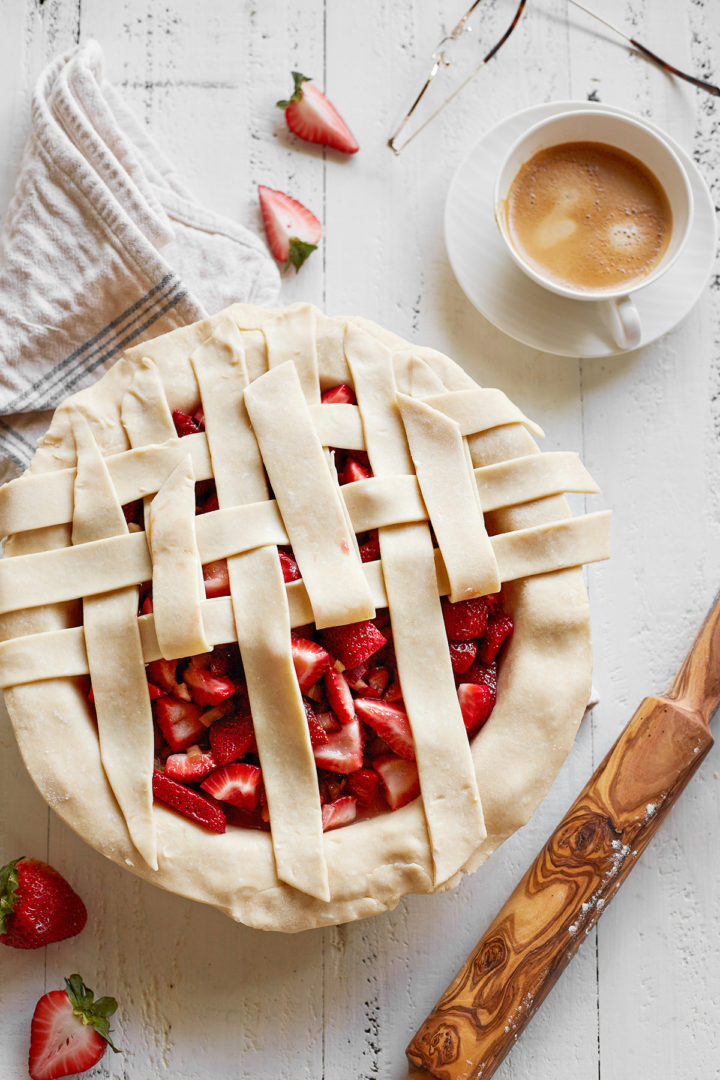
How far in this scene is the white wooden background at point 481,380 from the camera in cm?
165

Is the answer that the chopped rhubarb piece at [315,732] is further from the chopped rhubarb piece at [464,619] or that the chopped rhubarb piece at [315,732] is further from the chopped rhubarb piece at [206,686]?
the chopped rhubarb piece at [464,619]

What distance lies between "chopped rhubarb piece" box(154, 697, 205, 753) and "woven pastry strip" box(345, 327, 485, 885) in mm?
305

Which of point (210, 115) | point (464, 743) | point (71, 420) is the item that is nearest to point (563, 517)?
point (464, 743)

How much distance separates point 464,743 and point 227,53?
4.65 feet

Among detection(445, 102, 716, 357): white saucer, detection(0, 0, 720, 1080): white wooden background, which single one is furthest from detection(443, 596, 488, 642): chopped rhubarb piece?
detection(445, 102, 716, 357): white saucer

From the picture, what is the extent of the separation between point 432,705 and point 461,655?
0.10 m

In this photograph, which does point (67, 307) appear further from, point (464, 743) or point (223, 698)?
point (464, 743)

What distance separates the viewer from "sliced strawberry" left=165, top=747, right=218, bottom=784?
1302 millimetres

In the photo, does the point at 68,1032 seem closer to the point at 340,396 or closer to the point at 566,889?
the point at 566,889

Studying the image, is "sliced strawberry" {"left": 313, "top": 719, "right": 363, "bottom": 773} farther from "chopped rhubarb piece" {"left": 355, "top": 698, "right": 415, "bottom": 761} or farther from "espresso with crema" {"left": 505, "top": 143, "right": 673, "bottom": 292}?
"espresso with crema" {"left": 505, "top": 143, "right": 673, "bottom": 292}

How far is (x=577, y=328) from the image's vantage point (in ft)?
5.67

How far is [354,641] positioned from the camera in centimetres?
132

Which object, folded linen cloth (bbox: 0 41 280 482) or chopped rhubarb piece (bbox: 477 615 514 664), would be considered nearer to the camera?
chopped rhubarb piece (bbox: 477 615 514 664)

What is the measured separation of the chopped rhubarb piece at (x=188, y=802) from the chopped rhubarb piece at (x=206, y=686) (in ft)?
0.40
